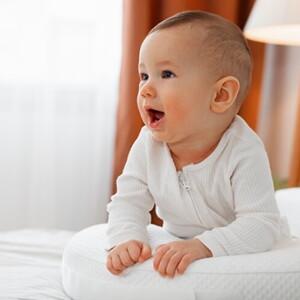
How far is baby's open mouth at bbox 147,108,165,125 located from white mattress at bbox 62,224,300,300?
0.98ft

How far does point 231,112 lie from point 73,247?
457 mm

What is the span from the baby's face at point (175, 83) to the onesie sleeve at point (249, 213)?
0.14 meters

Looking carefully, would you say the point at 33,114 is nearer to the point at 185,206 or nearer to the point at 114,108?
the point at 114,108

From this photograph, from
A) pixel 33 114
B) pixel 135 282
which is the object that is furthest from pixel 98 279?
pixel 33 114

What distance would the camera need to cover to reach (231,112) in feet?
4.01

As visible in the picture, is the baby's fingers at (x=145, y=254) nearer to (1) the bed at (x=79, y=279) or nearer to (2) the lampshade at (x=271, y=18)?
(1) the bed at (x=79, y=279)

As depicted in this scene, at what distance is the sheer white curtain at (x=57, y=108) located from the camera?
8.25ft

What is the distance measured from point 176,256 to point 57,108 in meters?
1.69

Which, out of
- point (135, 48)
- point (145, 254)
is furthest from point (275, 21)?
point (145, 254)

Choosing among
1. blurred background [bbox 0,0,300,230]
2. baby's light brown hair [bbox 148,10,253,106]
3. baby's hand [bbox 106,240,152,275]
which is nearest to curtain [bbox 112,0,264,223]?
blurred background [bbox 0,0,300,230]

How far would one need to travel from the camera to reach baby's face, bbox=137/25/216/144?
113 centimetres

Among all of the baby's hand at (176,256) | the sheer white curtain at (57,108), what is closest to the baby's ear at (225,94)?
the baby's hand at (176,256)

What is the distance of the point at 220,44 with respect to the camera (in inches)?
44.4

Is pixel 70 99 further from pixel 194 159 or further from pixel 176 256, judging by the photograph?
pixel 176 256
